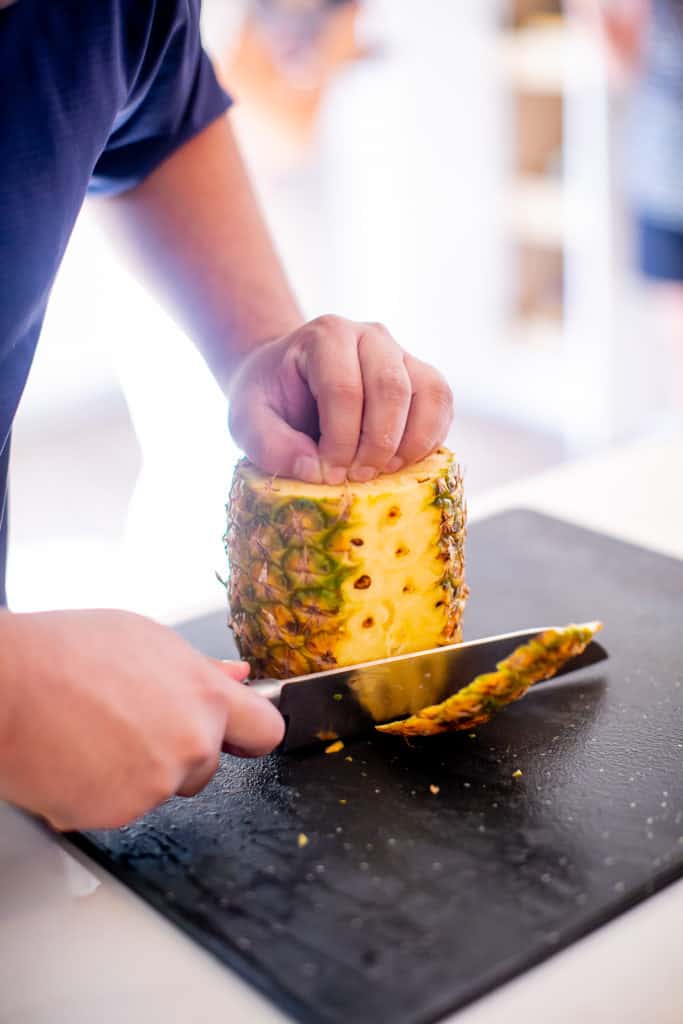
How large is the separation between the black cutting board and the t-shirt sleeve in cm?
56

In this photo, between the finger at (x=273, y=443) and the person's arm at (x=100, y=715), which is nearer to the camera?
the person's arm at (x=100, y=715)

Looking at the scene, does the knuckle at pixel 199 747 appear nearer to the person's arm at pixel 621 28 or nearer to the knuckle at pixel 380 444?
the knuckle at pixel 380 444

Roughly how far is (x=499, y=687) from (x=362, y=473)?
183mm

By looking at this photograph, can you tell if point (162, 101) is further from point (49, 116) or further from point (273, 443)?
point (273, 443)

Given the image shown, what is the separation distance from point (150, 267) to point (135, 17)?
0.26 metres

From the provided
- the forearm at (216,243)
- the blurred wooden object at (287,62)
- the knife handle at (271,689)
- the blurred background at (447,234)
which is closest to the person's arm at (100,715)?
the knife handle at (271,689)

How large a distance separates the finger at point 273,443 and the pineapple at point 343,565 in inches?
0.4

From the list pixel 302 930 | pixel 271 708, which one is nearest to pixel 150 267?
pixel 271 708

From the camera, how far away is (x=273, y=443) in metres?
0.82

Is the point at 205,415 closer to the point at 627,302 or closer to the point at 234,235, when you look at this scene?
the point at 234,235

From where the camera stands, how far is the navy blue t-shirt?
0.78m

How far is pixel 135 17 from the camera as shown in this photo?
0.86m

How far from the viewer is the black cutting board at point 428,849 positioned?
0.57 m

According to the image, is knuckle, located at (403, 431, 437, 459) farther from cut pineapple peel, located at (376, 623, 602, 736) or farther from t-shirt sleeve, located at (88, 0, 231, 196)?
t-shirt sleeve, located at (88, 0, 231, 196)
